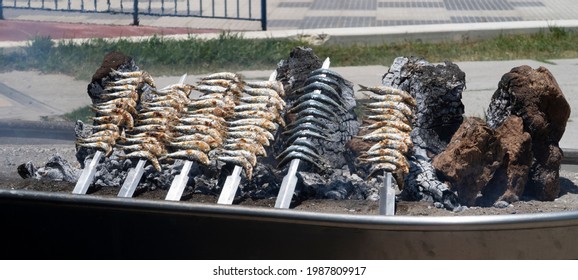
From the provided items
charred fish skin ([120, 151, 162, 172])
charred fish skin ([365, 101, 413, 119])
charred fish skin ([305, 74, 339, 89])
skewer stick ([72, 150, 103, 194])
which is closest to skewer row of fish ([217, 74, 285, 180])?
charred fish skin ([305, 74, 339, 89])

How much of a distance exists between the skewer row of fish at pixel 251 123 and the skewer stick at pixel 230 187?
29 millimetres

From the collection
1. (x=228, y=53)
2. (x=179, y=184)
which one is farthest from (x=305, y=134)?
(x=228, y=53)

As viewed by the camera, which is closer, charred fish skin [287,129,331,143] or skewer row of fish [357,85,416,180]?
skewer row of fish [357,85,416,180]

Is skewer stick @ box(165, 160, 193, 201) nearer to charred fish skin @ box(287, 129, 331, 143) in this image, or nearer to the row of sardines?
the row of sardines

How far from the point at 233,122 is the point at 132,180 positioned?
43 centimetres

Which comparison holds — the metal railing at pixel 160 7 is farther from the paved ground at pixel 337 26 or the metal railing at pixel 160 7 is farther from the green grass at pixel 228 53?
the green grass at pixel 228 53

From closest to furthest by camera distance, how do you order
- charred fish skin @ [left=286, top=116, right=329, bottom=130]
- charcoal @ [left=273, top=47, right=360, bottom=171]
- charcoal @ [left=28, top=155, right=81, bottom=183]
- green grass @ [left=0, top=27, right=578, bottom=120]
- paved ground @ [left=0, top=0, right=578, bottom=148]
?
charred fish skin @ [left=286, top=116, right=329, bottom=130] → charcoal @ [left=28, top=155, right=81, bottom=183] → charcoal @ [left=273, top=47, right=360, bottom=171] → paved ground @ [left=0, top=0, right=578, bottom=148] → green grass @ [left=0, top=27, right=578, bottom=120]

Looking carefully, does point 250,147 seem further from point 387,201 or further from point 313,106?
point 387,201

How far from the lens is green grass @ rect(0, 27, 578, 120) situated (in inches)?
316

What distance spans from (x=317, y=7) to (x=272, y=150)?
27.4 ft

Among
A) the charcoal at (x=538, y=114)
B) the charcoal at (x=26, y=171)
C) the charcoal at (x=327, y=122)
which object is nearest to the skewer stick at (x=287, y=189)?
Answer: the charcoal at (x=327, y=122)

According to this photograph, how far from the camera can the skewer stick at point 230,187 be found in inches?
129

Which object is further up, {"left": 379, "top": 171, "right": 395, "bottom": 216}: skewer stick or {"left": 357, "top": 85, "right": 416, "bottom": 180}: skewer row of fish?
{"left": 357, "top": 85, "right": 416, "bottom": 180}: skewer row of fish

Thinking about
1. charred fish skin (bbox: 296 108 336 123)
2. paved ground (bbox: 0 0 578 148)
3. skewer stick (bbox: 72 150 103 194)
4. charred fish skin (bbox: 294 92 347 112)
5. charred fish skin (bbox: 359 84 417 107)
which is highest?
charred fish skin (bbox: 359 84 417 107)
